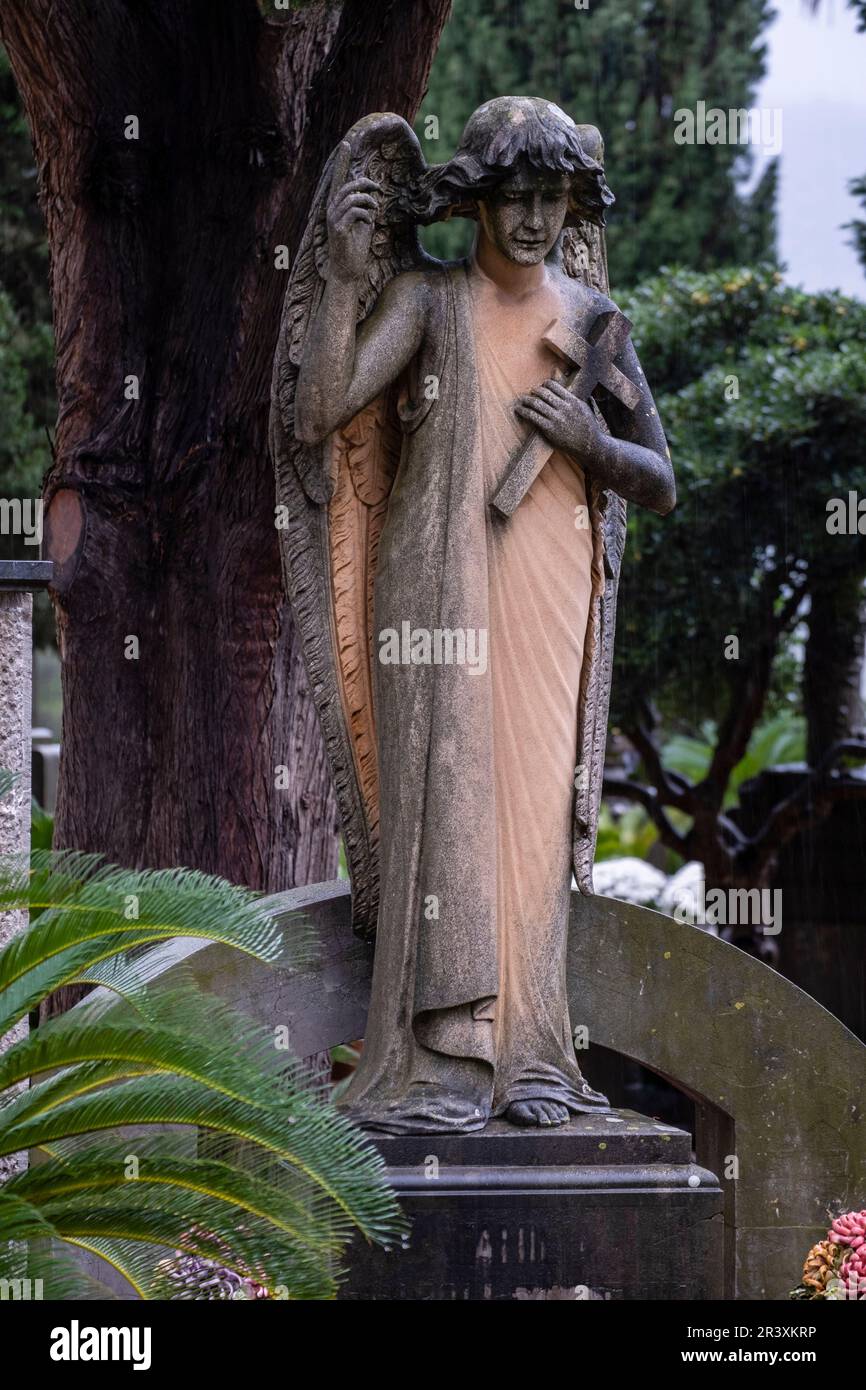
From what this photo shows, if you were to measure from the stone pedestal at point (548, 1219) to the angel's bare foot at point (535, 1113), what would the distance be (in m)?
0.03

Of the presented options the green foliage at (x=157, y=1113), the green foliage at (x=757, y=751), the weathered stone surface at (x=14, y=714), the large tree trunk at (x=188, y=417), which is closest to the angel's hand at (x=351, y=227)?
the weathered stone surface at (x=14, y=714)

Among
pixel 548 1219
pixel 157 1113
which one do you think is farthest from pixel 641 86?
pixel 157 1113

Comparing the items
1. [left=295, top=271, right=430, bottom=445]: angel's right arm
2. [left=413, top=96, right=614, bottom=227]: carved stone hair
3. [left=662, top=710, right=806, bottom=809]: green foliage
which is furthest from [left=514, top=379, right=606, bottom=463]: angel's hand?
[left=662, top=710, right=806, bottom=809]: green foliage

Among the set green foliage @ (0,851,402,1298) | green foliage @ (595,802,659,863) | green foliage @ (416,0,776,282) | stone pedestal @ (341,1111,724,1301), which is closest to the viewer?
green foliage @ (0,851,402,1298)

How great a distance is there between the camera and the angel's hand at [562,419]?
612cm

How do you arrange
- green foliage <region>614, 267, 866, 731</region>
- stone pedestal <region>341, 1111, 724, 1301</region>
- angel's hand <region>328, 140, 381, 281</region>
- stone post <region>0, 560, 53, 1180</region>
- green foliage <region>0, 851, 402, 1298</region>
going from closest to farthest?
green foliage <region>0, 851, 402, 1298</region>, stone pedestal <region>341, 1111, 724, 1301</region>, angel's hand <region>328, 140, 381, 281</region>, stone post <region>0, 560, 53, 1180</region>, green foliage <region>614, 267, 866, 731</region>

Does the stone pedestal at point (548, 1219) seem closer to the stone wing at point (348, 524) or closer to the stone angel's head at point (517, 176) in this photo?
the stone wing at point (348, 524)

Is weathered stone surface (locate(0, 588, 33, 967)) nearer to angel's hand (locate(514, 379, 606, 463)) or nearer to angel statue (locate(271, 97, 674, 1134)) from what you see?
angel statue (locate(271, 97, 674, 1134))

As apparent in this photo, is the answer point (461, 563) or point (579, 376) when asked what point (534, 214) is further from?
point (461, 563)

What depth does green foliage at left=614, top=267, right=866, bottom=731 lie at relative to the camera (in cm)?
1423

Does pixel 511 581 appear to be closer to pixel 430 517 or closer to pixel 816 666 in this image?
pixel 430 517

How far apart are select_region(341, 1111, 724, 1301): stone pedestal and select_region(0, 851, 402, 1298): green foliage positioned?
0.74m
